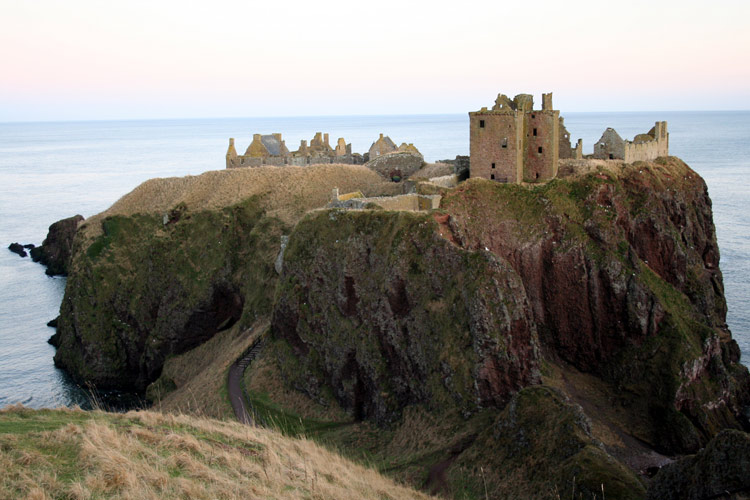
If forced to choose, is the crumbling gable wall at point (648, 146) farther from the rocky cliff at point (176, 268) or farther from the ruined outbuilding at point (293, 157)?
the ruined outbuilding at point (293, 157)

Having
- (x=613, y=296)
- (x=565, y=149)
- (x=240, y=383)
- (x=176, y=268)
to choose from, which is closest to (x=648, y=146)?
(x=565, y=149)

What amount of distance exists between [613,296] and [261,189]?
118ft

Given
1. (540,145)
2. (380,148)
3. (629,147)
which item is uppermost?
(540,145)

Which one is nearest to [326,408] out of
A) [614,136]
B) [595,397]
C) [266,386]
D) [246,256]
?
[266,386]

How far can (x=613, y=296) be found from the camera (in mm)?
46062

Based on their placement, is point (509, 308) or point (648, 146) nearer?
point (509, 308)

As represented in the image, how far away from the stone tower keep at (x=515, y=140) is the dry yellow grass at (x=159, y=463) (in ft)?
110

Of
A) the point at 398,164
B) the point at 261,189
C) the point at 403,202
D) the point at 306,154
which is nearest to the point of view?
the point at 403,202

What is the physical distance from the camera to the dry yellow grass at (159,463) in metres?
17.0

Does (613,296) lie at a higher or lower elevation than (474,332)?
lower

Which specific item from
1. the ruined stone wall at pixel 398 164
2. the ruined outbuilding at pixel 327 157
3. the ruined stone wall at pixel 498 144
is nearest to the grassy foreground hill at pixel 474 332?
the ruined stone wall at pixel 498 144

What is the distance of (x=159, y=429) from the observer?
2256cm

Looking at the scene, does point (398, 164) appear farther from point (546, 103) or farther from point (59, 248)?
point (59, 248)

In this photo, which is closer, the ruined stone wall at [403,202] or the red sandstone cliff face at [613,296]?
the red sandstone cliff face at [613,296]
